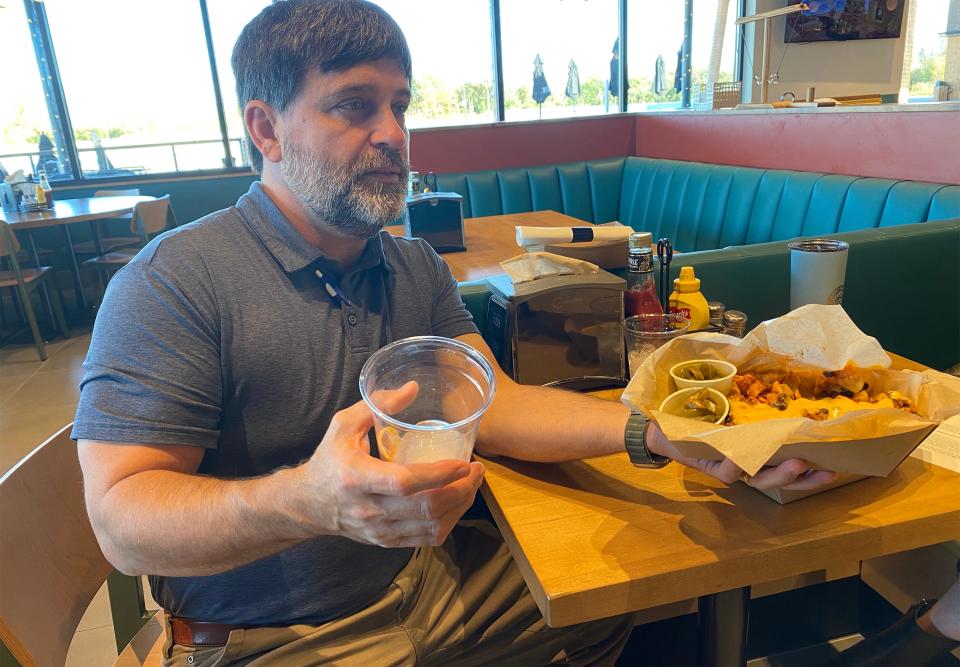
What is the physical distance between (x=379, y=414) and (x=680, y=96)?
6.69m

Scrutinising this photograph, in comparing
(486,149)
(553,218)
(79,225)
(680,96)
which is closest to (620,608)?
(553,218)

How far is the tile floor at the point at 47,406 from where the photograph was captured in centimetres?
201

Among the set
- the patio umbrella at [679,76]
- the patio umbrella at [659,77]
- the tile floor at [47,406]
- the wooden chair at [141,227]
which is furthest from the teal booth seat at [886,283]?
the patio umbrella at [679,76]

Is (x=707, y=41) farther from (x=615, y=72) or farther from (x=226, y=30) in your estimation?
(x=226, y=30)

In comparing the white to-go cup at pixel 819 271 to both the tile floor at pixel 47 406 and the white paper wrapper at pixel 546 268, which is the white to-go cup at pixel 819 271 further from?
the tile floor at pixel 47 406

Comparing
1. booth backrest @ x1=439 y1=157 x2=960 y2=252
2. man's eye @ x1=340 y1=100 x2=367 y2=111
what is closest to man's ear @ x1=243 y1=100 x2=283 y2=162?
man's eye @ x1=340 y1=100 x2=367 y2=111

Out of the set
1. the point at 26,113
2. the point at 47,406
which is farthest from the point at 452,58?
the point at 47,406

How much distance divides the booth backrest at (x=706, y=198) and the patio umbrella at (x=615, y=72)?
143cm

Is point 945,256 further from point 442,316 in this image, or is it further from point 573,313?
point 442,316

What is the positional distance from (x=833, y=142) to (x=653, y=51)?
345 centimetres

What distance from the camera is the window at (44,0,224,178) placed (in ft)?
18.0

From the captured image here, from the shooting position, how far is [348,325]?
1.17 m

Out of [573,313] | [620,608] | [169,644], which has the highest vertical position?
[573,313]

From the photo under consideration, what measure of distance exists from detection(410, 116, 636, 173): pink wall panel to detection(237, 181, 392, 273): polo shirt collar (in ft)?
12.9
